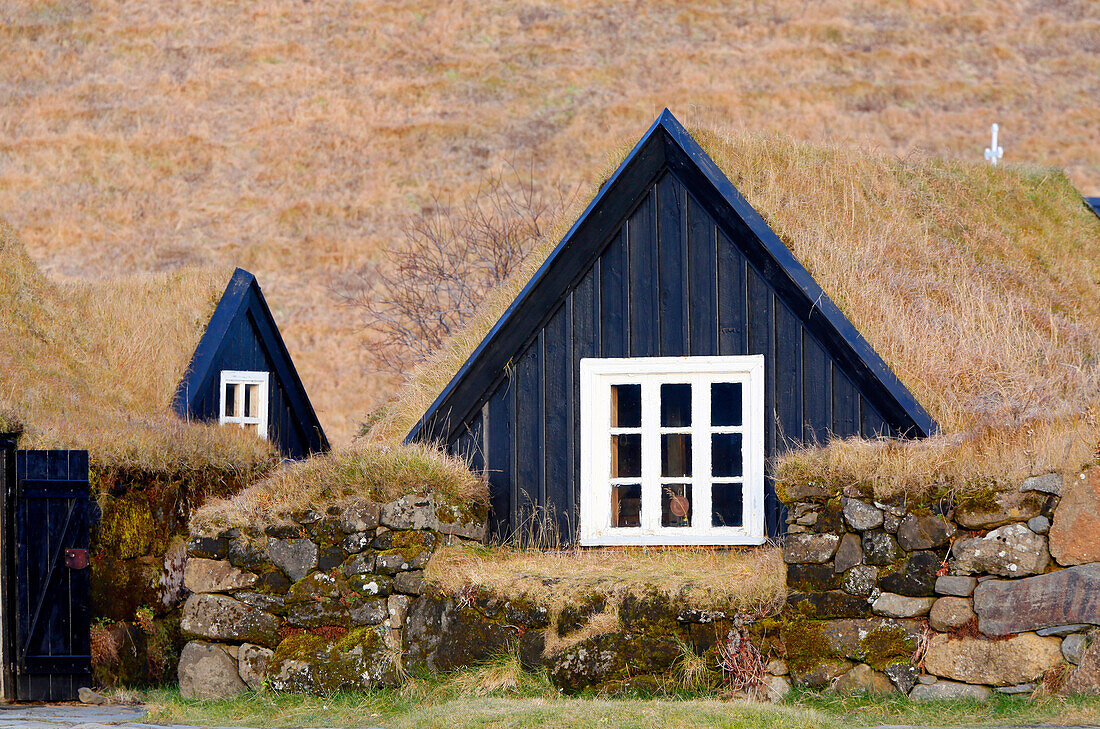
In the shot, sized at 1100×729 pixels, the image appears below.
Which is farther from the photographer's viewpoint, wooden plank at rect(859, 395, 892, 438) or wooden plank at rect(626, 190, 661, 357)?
wooden plank at rect(626, 190, 661, 357)

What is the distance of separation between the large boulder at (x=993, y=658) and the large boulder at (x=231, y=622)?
4.92m

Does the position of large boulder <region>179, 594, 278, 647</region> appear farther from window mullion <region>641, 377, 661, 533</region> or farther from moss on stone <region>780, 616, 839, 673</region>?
moss on stone <region>780, 616, 839, 673</region>

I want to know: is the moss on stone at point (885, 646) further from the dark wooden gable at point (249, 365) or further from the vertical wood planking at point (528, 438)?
the dark wooden gable at point (249, 365)

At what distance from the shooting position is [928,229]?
13484 millimetres

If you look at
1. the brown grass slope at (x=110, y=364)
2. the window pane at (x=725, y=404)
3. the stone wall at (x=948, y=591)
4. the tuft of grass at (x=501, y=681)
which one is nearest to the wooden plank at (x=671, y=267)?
the window pane at (x=725, y=404)

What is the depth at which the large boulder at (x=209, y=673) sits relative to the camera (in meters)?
9.50

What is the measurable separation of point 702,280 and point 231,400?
794 cm

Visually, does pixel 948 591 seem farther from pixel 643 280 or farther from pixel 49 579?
pixel 49 579

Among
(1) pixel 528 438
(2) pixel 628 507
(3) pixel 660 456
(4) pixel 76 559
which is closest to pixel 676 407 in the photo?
(2) pixel 628 507

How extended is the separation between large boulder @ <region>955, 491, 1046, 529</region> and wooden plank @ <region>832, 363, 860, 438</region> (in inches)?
83.1

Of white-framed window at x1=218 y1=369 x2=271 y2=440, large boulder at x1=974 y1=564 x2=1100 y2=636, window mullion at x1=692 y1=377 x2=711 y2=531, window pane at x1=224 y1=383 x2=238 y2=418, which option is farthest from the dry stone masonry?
window pane at x1=224 y1=383 x2=238 y2=418

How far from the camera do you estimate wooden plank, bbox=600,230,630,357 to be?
11.0m

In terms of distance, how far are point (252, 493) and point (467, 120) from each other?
42.4 metres

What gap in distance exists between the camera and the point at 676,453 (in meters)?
11.9
